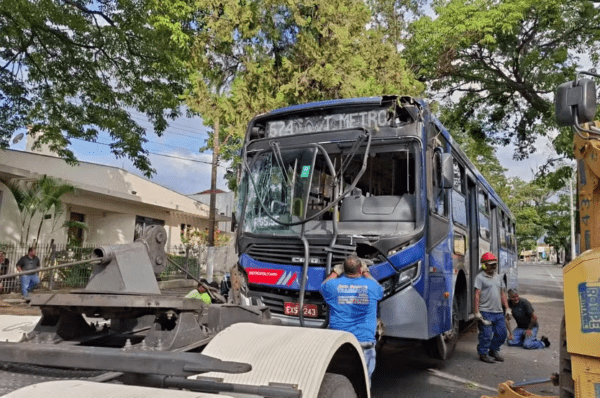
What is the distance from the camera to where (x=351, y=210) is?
5992mm

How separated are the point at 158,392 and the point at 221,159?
20.0 meters

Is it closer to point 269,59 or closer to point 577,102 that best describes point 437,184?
point 577,102

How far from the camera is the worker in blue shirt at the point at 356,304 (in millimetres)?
4910

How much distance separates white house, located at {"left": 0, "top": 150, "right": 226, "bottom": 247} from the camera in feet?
57.4

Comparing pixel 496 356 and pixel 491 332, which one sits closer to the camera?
pixel 491 332

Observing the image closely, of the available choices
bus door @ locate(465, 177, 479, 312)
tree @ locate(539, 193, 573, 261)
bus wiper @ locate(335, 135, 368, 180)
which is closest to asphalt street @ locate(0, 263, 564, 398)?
bus door @ locate(465, 177, 479, 312)

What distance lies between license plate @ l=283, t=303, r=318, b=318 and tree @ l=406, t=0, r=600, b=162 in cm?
1245

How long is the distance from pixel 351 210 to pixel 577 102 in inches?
117

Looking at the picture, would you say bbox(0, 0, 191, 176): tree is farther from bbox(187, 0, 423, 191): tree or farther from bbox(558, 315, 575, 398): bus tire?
bbox(558, 315, 575, 398): bus tire

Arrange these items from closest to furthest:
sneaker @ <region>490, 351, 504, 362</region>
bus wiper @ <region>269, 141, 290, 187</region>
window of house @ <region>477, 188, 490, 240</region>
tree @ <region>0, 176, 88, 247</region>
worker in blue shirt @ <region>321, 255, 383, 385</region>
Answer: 1. worker in blue shirt @ <region>321, 255, 383, 385</region>
2. bus wiper @ <region>269, 141, 290, 187</region>
3. sneaker @ <region>490, 351, 504, 362</region>
4. window of house @ <region>477, 188, 490, 240</region>
5. tree @ <region>0, 176, 88, 247</region>

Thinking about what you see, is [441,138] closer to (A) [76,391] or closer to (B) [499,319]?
(B) [499,319]

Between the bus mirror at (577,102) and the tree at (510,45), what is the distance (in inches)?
507

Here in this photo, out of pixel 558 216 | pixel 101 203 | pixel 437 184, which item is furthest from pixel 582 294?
pixel 558 216

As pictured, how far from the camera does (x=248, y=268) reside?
618cm
